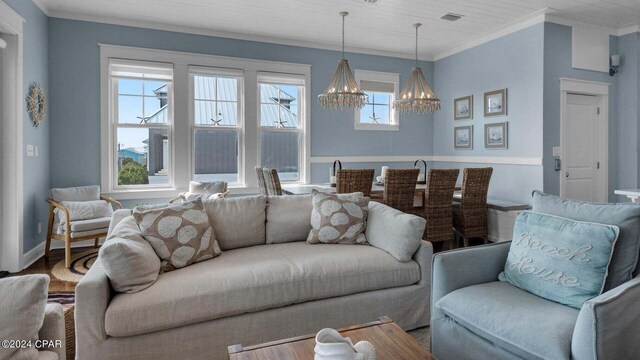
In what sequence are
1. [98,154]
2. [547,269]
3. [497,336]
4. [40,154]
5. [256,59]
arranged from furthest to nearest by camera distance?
[256,59], [98,154], [40,154], [547,269], [497,336]

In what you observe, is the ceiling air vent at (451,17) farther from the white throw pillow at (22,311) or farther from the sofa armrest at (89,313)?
the white throw pillow at (22,311)

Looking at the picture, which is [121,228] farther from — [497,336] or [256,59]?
[256,59]

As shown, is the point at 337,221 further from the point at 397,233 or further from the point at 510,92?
the point at 510,92

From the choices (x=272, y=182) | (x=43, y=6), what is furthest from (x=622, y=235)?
(x=43, y=6)

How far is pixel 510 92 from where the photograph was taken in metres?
5.05

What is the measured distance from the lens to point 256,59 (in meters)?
5.39

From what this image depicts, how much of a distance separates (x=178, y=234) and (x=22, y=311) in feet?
3.79

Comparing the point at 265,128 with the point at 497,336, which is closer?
the point at 497,336

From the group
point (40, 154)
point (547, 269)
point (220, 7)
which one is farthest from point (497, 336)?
point (40, 154)

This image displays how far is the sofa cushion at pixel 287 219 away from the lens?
281 centimetres

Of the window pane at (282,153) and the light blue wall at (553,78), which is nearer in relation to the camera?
the light blue wall at (553,78)

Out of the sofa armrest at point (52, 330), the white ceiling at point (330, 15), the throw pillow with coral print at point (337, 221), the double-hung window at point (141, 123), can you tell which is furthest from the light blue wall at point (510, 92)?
the sofa armrest at point (52, 330)

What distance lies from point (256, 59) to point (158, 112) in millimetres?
1536

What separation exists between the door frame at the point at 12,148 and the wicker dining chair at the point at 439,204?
4.10 m
